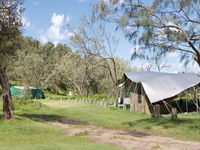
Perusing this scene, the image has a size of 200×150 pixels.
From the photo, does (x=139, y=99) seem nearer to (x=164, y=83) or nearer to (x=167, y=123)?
(x=164, y=83)

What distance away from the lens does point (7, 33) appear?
1462 cm

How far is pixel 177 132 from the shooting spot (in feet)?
41.0

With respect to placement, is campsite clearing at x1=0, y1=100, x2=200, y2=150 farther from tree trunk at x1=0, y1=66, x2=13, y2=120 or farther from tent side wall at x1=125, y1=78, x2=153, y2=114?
tent side wall at x1=125, y1=78, x2=153, y2=114

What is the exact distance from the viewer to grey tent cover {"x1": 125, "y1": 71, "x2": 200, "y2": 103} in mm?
20344

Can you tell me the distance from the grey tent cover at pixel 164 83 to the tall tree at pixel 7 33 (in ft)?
34.4

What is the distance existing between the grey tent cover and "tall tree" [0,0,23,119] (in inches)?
413

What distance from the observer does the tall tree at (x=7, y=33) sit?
46.8 ft

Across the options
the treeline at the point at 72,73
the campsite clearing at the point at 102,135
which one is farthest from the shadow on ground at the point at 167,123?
the treeline at the point at 72,73

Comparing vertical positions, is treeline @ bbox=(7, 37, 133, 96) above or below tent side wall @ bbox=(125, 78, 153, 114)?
above

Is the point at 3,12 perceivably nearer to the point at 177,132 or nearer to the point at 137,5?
the point at 137,5

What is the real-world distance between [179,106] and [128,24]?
37.8 feet

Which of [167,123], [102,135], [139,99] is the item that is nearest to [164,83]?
[139,99]

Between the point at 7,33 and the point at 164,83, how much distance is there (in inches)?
508

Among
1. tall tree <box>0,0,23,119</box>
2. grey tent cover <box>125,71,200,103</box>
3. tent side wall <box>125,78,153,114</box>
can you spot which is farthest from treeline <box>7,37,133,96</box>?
tall tree <box>0,0,23,119</box>
